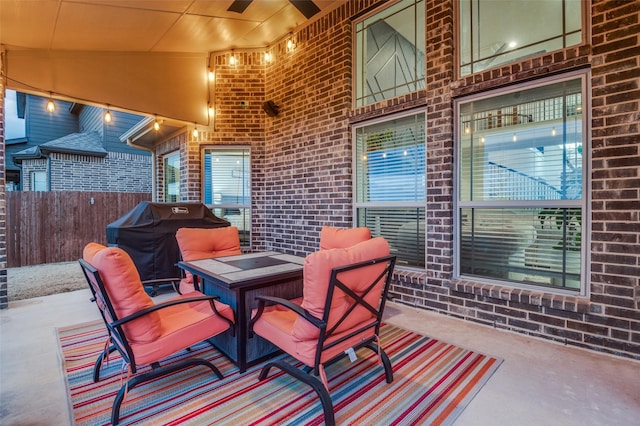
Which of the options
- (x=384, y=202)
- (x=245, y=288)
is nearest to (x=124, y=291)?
(x=245, y=288)

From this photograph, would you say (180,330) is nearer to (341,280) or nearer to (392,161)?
(341,280)

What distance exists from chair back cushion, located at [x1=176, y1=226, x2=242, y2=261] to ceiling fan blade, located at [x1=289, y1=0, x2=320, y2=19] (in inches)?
125

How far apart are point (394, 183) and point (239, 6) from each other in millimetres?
3069

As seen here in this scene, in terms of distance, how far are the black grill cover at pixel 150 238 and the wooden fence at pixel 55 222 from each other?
3980mm

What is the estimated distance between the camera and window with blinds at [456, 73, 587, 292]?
285 centimetres

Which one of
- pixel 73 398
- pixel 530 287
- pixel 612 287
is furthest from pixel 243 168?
pixel 612 287

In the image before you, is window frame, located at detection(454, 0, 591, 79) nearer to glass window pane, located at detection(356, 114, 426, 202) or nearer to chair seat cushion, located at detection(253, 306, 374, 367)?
glass window pane, located at detection(356, 114, 426, 202)

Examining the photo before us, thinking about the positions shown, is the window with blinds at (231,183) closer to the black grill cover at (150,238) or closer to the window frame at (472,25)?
the black grill cover at (150,238)

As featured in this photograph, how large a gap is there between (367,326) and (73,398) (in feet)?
6.53

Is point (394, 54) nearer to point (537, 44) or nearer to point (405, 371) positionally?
point (537, 44)

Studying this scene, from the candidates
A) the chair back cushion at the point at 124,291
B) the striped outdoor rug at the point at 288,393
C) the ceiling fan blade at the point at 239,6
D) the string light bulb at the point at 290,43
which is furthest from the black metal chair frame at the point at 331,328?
the string light bulb at the point at 290,43

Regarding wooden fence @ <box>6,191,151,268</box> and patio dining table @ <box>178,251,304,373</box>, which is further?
wooden fence @ <box>6,191,151,268</box>

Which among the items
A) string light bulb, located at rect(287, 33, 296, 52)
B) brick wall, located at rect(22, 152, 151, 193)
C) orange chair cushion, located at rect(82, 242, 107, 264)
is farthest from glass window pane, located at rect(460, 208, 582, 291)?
brick wall, located at rect(22, 152, 151, 193)

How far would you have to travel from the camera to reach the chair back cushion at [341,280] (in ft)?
5.91
